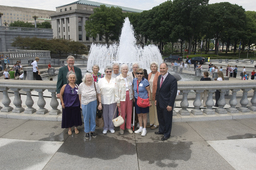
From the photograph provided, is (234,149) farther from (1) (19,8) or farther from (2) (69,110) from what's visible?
(1) (19,8)

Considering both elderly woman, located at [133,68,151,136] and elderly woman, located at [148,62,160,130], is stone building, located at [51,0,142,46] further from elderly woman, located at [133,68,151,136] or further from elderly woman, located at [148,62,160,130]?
elderly woman, located at [133,68,151,136]

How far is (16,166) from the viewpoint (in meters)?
3.39

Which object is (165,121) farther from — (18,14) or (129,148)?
(18,14)

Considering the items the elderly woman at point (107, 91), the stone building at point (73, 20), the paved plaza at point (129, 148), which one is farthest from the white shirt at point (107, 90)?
the stone building at point (73, 20)

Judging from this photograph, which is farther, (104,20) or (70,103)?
(104,20)

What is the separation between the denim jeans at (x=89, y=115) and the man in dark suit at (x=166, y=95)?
1.61 meters

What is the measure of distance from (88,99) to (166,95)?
1865 millimetres

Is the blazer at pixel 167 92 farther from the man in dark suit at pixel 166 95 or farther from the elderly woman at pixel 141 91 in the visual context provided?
the elderly woman at pixel 141 91

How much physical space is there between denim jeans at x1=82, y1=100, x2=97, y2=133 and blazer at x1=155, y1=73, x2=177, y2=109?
5.29ft

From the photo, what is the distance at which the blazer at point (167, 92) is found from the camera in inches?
168

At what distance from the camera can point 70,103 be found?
14.9 feet

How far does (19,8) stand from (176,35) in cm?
14150

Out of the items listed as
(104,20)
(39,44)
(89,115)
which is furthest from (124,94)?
(104,20)

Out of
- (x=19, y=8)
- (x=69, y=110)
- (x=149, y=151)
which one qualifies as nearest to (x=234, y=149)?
(x=149, y=151)
